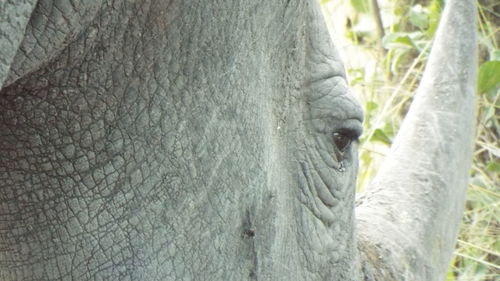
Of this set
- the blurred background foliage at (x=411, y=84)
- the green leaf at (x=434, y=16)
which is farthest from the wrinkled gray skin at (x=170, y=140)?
the green leaf at (x=434, y=16)

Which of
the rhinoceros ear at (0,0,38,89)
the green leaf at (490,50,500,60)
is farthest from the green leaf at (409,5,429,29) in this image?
the rhinoceros ear at (0,0,38,89)

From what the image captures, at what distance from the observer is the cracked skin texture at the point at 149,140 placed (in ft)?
4.10

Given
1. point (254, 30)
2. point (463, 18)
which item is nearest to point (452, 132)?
point (463, 18)

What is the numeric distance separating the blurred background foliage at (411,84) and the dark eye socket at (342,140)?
1.40 metres

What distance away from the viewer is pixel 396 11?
412 centimetres

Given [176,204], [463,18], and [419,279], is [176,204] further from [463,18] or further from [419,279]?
[463,18]

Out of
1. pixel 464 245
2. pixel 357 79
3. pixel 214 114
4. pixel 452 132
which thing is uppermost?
pixel 214 114

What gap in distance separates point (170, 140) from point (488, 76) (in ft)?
6.51

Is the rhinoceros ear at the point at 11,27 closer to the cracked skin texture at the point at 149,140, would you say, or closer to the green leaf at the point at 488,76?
the cracked skin texture at the point at 149,140

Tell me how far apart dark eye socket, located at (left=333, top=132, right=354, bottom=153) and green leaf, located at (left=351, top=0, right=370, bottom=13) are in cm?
251

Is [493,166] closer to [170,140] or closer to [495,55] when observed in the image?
[495,55]

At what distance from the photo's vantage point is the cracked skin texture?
4.10 feet

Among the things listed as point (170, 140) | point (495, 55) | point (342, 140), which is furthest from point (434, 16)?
point (170, 140)

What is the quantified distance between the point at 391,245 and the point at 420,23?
84.0 inches
